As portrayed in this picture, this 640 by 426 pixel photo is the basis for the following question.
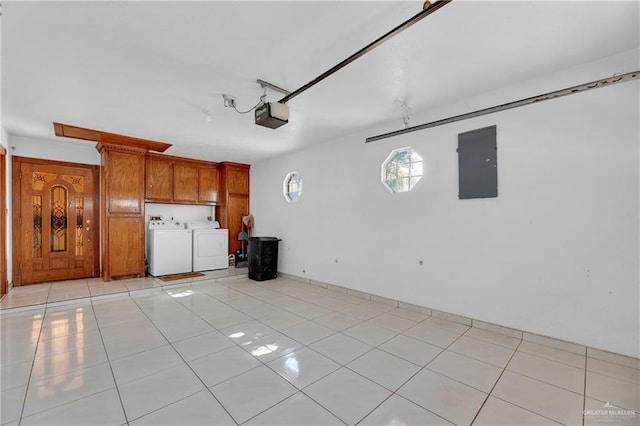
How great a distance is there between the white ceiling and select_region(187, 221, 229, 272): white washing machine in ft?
10.4

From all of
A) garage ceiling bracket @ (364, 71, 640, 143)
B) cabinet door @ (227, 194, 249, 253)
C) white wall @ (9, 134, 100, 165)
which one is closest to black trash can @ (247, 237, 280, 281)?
cabinet door @ (227, 194, 249, 253)

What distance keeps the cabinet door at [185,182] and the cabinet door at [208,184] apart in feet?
0.38

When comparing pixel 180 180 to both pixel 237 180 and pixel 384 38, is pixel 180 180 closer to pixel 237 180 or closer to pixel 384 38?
pixel 237 180

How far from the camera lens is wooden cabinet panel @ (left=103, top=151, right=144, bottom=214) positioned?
17.5 feet

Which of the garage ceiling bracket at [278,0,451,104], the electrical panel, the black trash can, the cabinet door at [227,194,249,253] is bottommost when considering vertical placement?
the black trash can

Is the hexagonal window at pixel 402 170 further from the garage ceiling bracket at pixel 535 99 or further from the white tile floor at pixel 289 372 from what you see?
the white tile floor at pixel 289 372

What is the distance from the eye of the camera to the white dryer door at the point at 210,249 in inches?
247

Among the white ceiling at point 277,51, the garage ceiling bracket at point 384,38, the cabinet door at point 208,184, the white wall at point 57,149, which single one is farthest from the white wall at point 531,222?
the white wall at point 57,149

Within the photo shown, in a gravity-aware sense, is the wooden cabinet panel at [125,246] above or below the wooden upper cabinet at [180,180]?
below

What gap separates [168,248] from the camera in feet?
19.4

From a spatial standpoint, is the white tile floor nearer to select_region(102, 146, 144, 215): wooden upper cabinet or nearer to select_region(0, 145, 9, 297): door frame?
select_region(0, 145, 9, 297): door frame

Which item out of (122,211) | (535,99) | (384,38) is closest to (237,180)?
(122,211)

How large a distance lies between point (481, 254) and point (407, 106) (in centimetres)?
206

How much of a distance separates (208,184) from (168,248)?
1.85m
